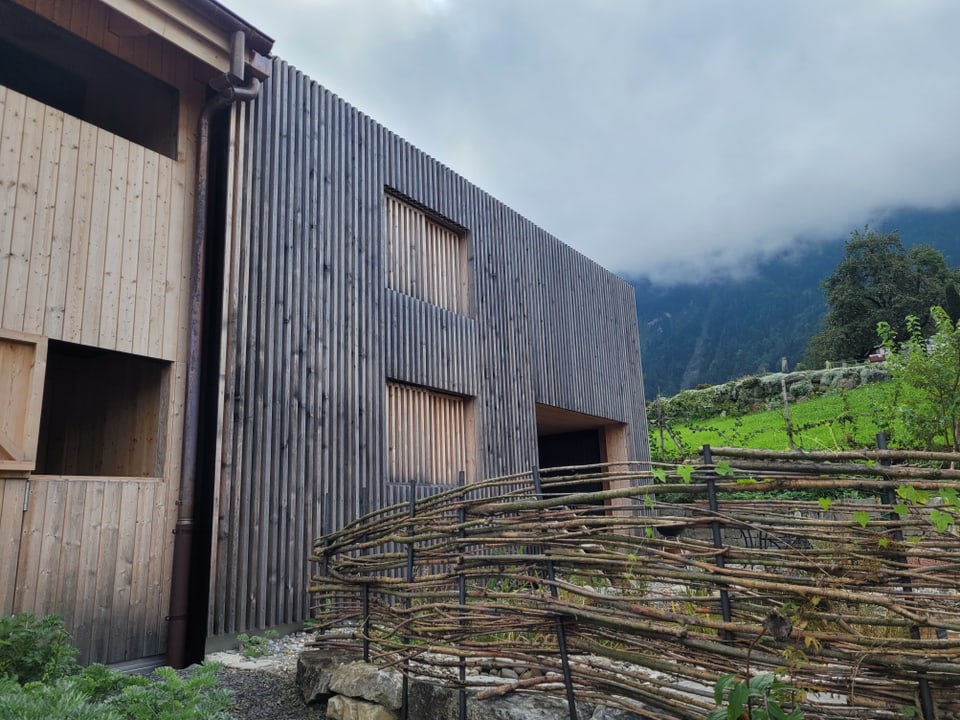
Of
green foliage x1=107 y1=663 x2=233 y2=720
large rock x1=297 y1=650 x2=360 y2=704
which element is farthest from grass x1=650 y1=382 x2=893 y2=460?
green foliage x1=107 y1=663 x2=233 y2=720

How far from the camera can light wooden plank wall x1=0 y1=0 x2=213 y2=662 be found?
14.4 feet

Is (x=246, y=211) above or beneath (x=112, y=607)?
above

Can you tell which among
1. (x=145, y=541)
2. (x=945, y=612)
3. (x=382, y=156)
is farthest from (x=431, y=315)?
(x=945, y=612)

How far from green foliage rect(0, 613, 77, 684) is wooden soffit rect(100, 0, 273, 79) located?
4203 mm

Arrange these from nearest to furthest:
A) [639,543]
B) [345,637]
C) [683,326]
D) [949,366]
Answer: [639,543] < [345,637] < [949,366] < [683,326]

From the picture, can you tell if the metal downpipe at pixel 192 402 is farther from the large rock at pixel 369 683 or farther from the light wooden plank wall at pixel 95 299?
the large rock at pixel 369 683

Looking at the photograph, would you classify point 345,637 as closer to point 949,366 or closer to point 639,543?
point 639,543

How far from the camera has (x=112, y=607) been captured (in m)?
4.60

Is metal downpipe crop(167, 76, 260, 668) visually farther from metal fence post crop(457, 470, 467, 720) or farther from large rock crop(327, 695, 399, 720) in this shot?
metal fence post crop(457, 470, 467, 720)

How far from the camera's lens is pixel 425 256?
8094mm

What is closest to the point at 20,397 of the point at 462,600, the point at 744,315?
the point at 462,600

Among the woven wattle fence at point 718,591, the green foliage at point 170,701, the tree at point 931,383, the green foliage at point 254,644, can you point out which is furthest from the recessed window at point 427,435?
the tree at point 931,383

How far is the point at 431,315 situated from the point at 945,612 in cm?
633

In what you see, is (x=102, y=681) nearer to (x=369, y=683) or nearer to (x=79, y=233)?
(x=369, y=683)
